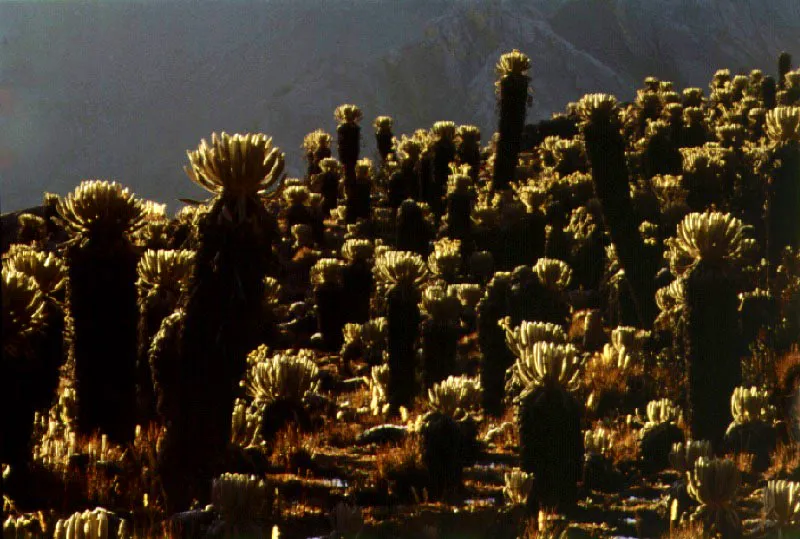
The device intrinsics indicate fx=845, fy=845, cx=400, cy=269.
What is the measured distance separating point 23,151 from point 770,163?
266 ft

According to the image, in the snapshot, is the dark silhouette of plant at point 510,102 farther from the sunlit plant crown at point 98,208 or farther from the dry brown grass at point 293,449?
the sunlit plant crown at point 98,208

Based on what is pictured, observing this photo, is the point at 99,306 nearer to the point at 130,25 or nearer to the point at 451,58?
the point at 451,58

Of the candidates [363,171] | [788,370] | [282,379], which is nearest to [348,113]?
[363,171]

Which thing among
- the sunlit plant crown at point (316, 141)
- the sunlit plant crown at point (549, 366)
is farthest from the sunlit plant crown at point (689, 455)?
the sunlit plant crown at point (316, 141)

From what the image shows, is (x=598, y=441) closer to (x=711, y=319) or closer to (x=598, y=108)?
(x=711, y=319)

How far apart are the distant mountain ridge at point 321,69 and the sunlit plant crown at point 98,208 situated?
202ft

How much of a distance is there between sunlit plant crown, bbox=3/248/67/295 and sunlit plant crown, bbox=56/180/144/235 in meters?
0.40

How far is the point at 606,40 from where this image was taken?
257 feet

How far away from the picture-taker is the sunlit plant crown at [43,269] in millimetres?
8141

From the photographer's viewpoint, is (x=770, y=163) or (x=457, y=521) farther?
(x=770, y=163)

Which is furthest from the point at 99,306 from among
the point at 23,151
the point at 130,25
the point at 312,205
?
the point at 130,25

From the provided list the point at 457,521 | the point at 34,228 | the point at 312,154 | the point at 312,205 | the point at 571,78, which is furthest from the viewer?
the point at 571,78

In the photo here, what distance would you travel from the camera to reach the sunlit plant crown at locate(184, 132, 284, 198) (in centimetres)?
687

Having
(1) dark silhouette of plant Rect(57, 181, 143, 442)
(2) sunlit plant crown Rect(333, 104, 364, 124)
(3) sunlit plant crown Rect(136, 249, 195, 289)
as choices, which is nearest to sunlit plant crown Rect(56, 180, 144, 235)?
(1) dark silhouette of plant Rect(57, 181, 143, 442)
